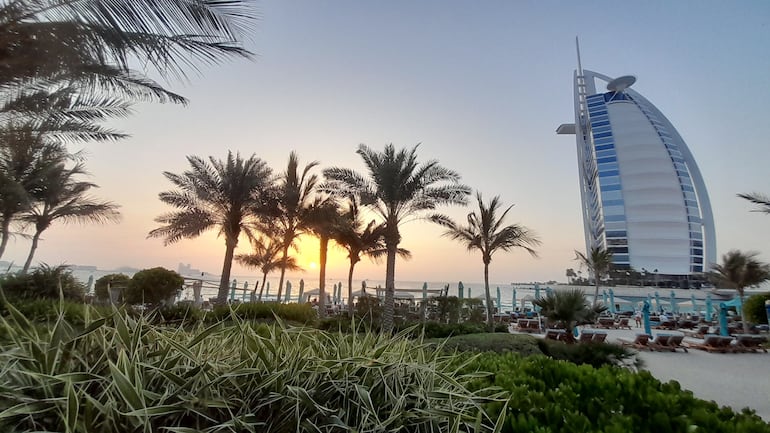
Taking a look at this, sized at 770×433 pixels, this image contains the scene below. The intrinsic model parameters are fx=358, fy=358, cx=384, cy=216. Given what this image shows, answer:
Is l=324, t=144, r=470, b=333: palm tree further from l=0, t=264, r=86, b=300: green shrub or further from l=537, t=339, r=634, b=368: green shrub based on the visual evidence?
l=0, t=264, r=86, b=300: green shrub

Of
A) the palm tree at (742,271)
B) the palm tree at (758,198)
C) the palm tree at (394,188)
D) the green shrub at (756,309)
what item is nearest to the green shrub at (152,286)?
the palm tree at (394,188)

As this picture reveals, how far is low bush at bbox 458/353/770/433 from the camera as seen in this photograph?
147cm

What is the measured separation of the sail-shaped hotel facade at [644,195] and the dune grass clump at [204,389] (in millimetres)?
68419

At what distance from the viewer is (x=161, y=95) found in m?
8.70

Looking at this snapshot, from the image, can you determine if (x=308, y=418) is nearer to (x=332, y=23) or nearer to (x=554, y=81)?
(x=332, y=23)

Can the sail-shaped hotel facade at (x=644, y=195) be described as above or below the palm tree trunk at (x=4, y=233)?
above

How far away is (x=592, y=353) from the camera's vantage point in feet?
25.6

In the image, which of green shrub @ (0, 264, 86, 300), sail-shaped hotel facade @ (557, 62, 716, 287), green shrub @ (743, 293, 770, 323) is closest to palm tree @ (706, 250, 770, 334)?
green shrub @ (743, 293, 770, 323)

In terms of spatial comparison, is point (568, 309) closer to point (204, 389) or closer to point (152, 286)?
point (204, 389)

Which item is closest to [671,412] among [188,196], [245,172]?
[245,172]

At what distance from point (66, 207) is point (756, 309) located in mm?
36463

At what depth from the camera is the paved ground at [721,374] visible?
7.20 m

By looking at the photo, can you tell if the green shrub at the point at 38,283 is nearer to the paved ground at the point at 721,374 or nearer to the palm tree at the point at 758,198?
the paved ground at the point at 721,374

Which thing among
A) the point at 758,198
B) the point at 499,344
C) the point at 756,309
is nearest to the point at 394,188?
the point at 499,344
